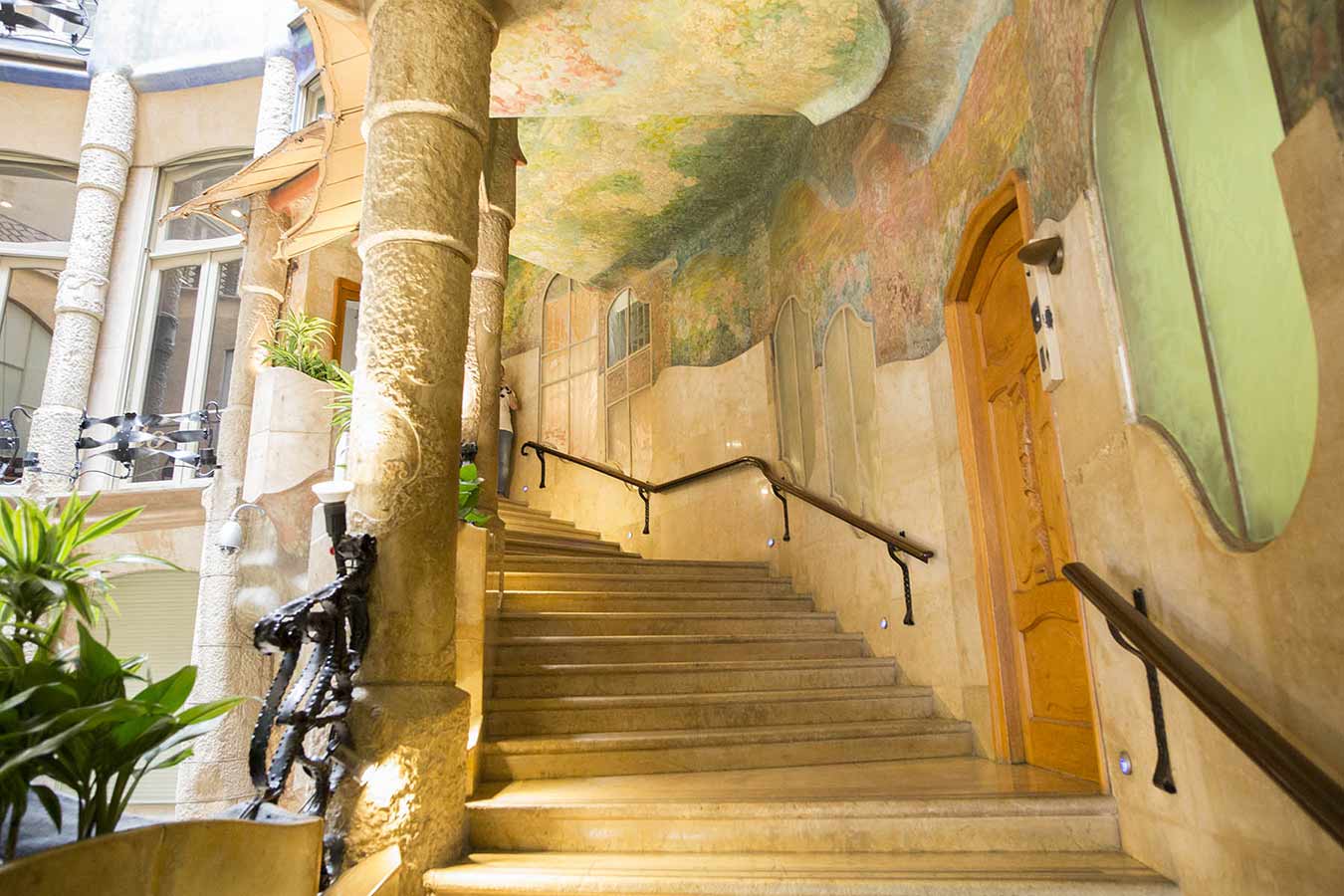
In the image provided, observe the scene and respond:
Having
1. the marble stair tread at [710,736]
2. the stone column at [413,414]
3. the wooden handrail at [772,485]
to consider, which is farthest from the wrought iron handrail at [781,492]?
the stone column at [413,414]

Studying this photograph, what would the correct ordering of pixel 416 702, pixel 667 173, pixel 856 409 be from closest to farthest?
pixel 416 702
pixel 856 409
pixel 667 173

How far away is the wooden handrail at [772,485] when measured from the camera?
458 centimetres

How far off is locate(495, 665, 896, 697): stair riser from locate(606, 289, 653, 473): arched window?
13.2 feet

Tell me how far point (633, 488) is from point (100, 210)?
281 inches

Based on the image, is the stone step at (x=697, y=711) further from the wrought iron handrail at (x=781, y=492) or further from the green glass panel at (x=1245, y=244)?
the green glass panel at (x=1245, y=244)

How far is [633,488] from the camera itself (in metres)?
8.30

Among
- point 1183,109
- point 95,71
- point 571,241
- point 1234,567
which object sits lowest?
point 1234,567

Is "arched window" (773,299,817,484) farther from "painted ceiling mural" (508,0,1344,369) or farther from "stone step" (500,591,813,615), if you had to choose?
"stone step" (500,591,813,615)

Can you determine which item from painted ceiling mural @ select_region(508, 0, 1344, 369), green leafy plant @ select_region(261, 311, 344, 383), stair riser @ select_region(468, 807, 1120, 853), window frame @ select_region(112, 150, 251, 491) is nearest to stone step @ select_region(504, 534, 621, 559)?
green leafy plant @ select_region(261, 311, 344, 383)

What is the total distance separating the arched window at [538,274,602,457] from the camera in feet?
30.5

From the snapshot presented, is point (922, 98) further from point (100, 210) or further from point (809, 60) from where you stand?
point (100, 210)

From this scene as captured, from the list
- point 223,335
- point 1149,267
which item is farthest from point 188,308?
point 1149,267

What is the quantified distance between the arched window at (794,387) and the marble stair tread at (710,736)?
2.28 m

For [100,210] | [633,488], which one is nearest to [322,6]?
[633,488]
